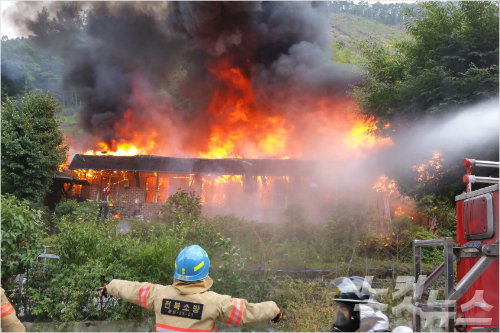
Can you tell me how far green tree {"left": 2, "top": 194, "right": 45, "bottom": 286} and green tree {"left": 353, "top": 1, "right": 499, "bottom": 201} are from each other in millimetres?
9327

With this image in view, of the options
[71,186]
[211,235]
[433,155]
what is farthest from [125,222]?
[433,155]

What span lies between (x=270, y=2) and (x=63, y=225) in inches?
897

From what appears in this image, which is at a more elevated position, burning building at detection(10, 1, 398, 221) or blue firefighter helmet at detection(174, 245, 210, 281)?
burning building at detection(10, 1, 398, 221)

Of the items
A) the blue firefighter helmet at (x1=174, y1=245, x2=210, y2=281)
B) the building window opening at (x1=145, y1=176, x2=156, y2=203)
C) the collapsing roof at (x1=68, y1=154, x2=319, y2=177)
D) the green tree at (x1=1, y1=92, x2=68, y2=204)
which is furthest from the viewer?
the building window opening at (x1=145, y1=176, x2=156, y2=203)

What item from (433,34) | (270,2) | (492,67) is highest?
(270,2)

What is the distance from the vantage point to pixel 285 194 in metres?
20.1

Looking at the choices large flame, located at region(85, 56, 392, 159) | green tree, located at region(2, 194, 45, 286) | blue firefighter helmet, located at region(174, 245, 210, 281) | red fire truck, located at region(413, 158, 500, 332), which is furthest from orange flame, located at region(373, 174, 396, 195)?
blue firefighter helmet, located at region(174, 245, 210, 281)

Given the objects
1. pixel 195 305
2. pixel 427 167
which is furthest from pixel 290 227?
pixel 195 305

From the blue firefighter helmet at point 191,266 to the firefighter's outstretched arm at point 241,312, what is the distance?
270mm

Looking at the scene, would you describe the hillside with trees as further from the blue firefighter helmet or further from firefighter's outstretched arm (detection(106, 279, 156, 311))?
firefighter's outstretched arm (detection(106, 279, 156, 311))

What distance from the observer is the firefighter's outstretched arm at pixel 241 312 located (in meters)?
3.21

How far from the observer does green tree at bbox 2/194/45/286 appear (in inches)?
231

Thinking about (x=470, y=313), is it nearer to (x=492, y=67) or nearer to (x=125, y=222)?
(x=492, y=67)

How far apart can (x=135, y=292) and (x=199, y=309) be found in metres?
0.63
